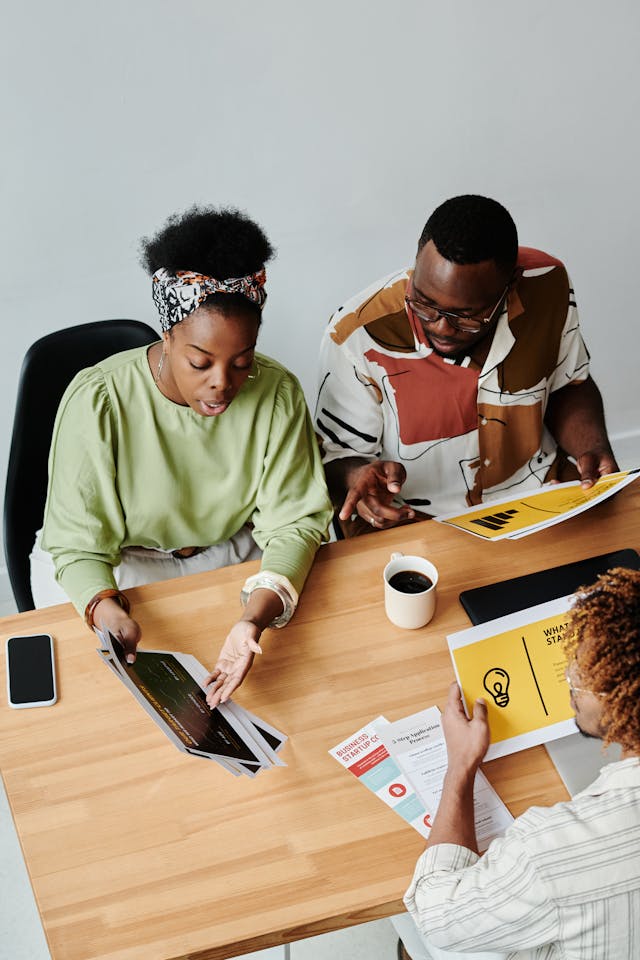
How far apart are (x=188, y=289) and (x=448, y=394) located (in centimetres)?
67

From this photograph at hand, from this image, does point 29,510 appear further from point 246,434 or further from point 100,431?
point 246,434

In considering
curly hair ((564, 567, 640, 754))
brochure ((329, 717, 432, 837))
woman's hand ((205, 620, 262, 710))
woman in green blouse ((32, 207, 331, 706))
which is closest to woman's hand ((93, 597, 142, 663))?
woman in green blouse ((32, 207, 331, 706))

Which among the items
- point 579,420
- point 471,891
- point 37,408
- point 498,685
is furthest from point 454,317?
point 471,891

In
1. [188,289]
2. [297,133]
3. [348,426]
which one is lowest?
[348,426]

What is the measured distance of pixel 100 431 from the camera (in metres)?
1.67

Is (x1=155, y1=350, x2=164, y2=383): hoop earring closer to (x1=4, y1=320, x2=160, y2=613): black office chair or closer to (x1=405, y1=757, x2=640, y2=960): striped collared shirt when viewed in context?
(x1=4, y1=320, x2=160, y2=613): black office chair

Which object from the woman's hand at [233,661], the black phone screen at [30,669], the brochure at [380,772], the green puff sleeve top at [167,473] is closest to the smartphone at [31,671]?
the black phone screen at [30,669]

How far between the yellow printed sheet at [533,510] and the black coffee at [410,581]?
137 mm

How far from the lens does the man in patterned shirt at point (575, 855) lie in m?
1.03

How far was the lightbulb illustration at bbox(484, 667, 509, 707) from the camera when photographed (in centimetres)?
140

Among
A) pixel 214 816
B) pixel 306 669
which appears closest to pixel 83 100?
pixel 306 669

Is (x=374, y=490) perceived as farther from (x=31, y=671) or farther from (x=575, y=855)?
(x=575, y=855)

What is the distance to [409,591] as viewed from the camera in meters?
1.56

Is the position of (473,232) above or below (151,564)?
above
